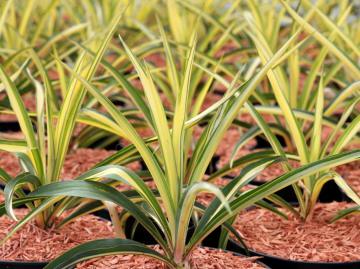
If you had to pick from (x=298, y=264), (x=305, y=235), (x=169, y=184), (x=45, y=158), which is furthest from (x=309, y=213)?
(x=45, y=158)

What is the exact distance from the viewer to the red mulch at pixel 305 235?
166cm

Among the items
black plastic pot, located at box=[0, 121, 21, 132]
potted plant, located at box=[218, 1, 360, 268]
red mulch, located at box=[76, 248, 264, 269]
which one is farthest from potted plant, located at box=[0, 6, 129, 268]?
black plastic pot, located at box=[0, 121, 21, 132]

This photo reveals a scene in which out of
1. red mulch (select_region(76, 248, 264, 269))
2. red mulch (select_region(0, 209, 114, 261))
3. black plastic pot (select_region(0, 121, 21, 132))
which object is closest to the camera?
red mulch (select_region(76, 248, 264, 269))

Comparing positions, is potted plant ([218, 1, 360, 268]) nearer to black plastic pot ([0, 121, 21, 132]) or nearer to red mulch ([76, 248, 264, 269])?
red mulch ([76, 248, 264, 269])

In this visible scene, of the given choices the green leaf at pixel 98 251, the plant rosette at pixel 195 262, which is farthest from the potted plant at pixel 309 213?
the green leaf at pixel 98 251

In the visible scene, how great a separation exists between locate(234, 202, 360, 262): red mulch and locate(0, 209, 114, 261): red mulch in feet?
1.17

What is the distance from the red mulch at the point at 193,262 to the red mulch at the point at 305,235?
0.17 meters

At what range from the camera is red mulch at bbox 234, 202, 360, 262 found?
5.43 feet

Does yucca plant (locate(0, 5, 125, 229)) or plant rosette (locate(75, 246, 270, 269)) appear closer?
plant rosette (locate(75, 246, 270, 269))

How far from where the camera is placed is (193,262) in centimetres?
146

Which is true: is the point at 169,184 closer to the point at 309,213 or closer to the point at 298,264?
the point at 298,264

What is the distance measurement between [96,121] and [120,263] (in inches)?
18.8

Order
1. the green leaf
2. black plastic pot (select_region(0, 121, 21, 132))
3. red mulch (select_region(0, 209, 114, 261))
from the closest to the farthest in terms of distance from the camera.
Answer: the green leaf, red mulch (select_region(0, 209, 114, 261)), black plastic pot (select_region(0, 121, 21, 132))

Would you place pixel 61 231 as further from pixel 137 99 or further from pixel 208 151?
pixel 208 151
